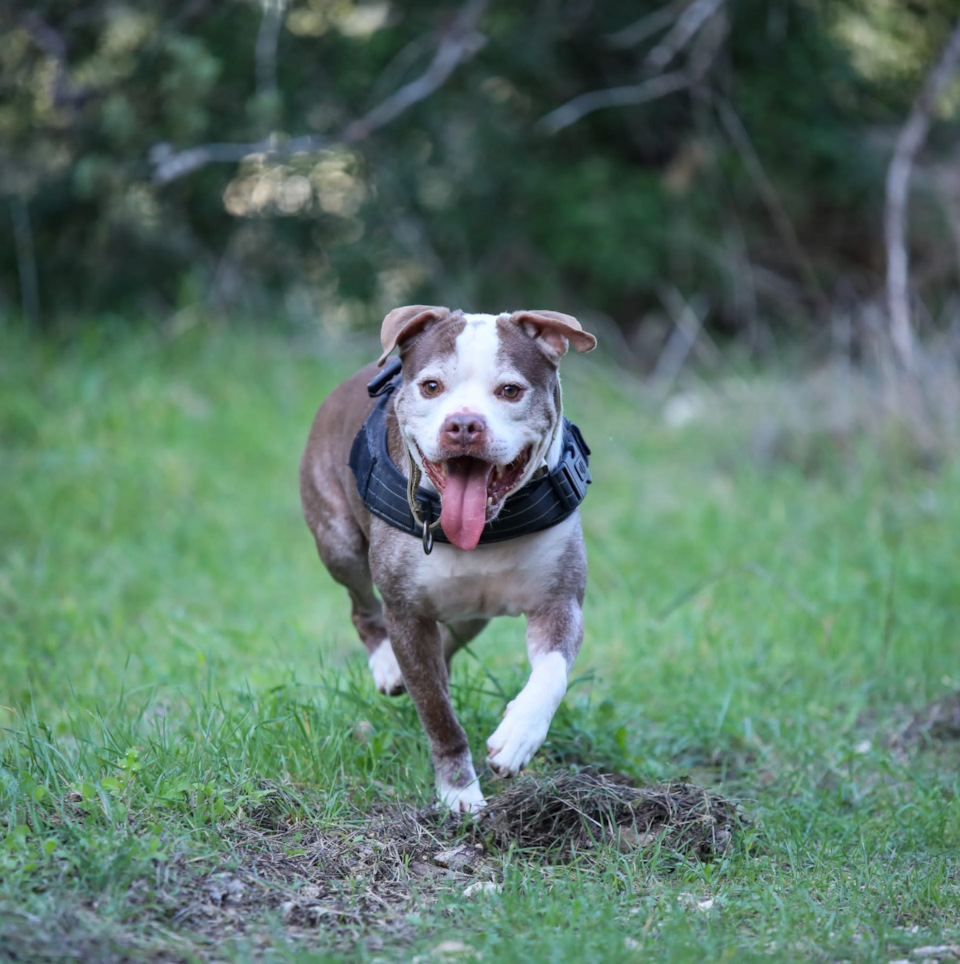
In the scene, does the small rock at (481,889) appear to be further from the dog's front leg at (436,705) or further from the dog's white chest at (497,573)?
the dog's white chest at (497,573)

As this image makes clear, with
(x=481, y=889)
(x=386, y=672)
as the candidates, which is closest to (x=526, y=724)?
(x=481, y=889)

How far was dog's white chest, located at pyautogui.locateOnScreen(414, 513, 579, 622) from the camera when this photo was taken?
11.8ft

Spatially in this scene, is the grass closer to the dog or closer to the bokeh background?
the dog

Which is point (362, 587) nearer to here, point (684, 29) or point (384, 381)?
point (384, 381)

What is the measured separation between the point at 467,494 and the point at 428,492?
29 centimetres

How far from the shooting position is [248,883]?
10.3 feet

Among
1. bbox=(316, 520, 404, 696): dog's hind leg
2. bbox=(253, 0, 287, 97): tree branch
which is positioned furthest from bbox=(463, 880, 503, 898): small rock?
bbox=(253, 0, 287, 97): tree branch

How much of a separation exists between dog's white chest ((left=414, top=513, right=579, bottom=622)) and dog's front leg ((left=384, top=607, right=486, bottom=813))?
12cm

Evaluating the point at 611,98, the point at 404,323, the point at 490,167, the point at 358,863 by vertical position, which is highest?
the point at 404,323

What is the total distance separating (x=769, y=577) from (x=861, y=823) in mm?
2383

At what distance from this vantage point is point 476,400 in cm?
334

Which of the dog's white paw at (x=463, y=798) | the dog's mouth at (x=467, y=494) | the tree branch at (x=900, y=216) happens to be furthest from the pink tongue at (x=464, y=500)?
the tree branch at (x=900, y=216)

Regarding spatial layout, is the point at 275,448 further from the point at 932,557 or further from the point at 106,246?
the point at 932,557

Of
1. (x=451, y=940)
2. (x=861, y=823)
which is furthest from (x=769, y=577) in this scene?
(x=451, y=940)
